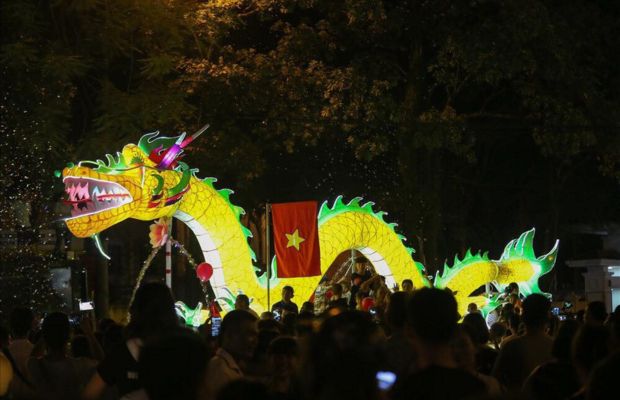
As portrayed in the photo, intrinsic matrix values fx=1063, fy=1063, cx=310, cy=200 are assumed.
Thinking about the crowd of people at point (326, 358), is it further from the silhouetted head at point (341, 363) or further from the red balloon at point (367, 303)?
the red balloon at point (367, 303)

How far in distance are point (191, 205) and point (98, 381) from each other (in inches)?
453

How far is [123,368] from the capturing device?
5.54 meters

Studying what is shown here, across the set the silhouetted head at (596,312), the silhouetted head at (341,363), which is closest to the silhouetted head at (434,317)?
the silhouetted head at (341,363)

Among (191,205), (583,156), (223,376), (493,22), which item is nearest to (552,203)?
(583,156)

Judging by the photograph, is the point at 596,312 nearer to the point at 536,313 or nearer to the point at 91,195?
the point at 536,313

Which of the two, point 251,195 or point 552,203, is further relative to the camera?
point 552,203

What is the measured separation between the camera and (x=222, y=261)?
17.5 meters

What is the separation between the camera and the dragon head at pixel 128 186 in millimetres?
15500

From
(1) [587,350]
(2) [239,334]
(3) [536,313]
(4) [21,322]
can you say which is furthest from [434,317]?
(4) [21,322]

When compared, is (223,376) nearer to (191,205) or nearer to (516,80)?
(191,205)

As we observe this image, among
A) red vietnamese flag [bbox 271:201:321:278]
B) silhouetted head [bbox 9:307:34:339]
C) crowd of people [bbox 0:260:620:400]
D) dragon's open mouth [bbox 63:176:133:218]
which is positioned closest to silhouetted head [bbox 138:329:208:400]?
crowd of people [bbox 0:260:620:400]

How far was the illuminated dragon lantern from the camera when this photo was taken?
1565 centimetres

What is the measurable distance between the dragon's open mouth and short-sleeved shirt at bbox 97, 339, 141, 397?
1009 centimetres

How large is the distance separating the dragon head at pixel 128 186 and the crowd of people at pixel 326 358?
7.15 meters
